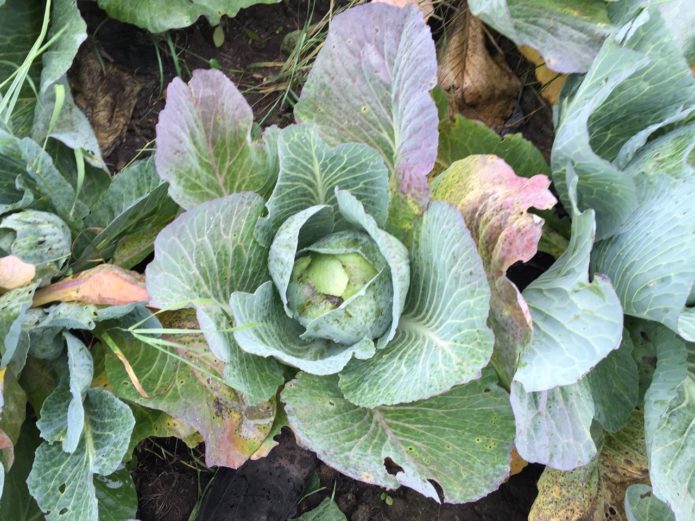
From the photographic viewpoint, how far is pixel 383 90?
1178 mm

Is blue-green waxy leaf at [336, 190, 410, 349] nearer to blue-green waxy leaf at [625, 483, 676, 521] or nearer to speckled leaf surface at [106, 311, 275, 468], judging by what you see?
speckled leaf surface at [106, 311, 275, 468]

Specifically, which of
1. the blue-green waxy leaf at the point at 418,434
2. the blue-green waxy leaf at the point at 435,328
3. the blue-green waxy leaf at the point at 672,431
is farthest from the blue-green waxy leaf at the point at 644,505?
the blue-green waxy leaf at the point at 435,328

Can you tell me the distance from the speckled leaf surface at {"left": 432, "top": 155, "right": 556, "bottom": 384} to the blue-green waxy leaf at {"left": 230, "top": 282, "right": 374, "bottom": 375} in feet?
0.73

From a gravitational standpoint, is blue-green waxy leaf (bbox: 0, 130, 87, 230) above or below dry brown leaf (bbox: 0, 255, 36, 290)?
above

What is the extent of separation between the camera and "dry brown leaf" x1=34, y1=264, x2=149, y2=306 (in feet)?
3.81

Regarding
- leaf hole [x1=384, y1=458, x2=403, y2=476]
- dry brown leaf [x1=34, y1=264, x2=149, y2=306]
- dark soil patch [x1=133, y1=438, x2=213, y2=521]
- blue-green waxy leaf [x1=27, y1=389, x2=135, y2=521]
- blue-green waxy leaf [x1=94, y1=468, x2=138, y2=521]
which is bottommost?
dark soil patch [x1=133, y1=438, x2=213, y2=521]

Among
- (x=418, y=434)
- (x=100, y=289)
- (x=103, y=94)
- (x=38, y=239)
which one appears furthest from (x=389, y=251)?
(x=103, y=94)

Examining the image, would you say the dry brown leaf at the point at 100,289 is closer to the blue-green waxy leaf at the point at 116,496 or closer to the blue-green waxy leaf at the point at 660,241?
the blue-green waxy leaf at the point at 116,496

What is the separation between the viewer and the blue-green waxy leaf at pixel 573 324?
0.99 metres

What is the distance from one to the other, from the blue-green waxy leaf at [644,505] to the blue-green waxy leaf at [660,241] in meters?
0.43

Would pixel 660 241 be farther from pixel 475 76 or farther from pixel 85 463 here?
pixel 85 463

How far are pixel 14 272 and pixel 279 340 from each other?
0.47 metres

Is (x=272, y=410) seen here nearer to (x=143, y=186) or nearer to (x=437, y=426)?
(x=437, y=426)

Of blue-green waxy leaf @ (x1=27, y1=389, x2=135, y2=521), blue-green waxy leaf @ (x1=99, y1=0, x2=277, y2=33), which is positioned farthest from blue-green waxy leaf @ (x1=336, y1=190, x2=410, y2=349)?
blue-green waxy leaf @ (x1=99, y1=0, x2=277, y2=33)
